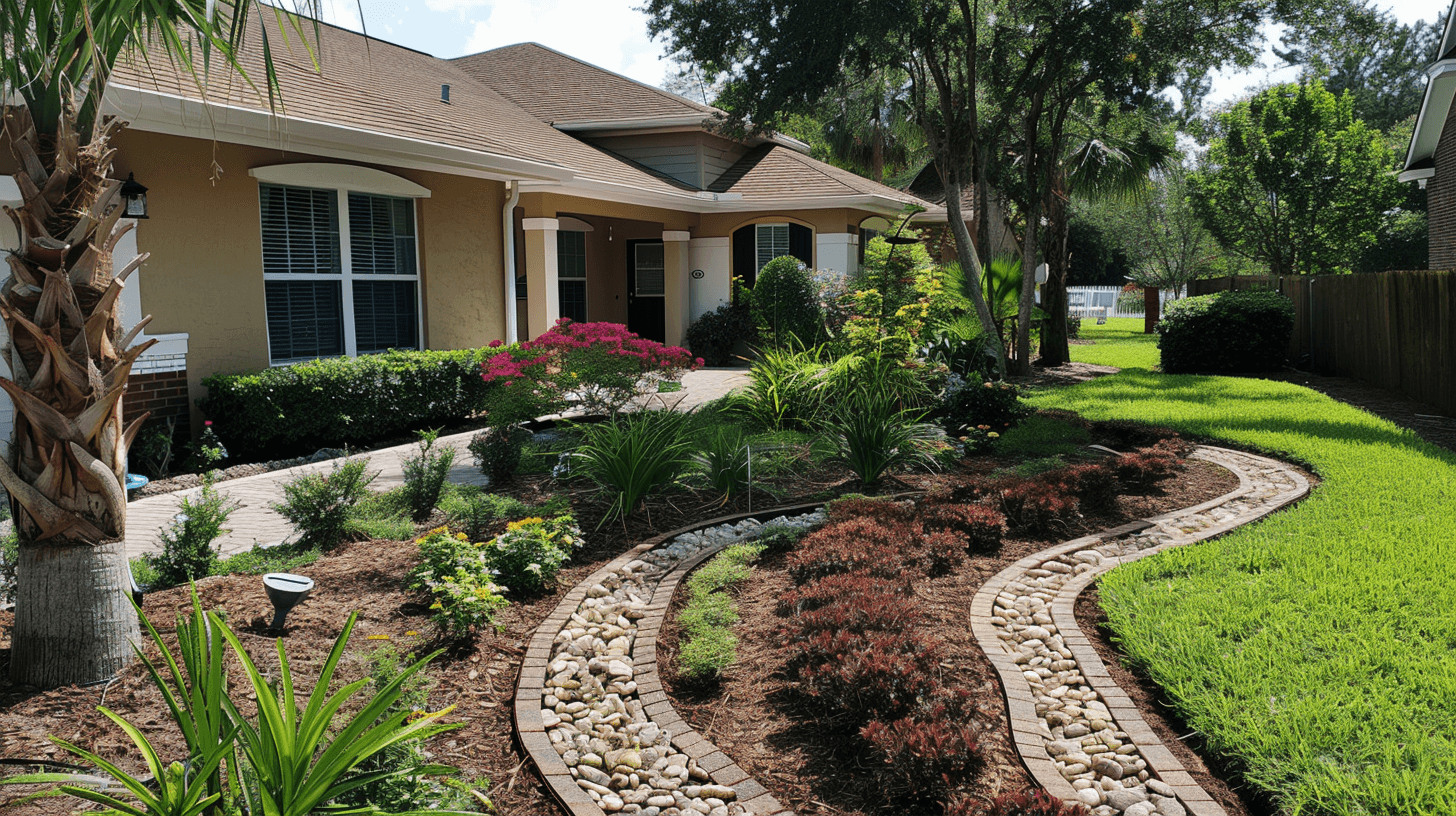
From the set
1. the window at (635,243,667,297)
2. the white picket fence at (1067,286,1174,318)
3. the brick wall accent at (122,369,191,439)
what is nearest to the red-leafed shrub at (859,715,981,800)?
the brick wall accent at (122,369,191,439)

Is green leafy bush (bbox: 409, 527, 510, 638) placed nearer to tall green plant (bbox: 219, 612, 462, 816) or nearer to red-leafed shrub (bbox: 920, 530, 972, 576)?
tall green plant (bbox: 219, 612, 462, 816)

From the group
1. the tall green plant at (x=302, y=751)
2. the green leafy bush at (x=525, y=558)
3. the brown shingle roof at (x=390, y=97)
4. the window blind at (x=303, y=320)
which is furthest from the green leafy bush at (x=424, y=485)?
the window blind at (x=303, y=320)

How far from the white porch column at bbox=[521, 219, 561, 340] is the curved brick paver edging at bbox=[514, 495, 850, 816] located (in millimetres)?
8417

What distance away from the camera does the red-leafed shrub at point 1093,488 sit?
6.65m

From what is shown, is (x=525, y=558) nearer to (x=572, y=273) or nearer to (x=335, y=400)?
(x=335, y=400)

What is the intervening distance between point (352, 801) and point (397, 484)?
5.08 meters

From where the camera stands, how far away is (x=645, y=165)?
63.2 ft

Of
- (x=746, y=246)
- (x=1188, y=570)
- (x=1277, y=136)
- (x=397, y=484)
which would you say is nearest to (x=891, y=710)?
(x=1188, y=570)

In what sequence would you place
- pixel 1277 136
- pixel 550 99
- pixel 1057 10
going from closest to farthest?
pixel 1057 10 → pixel 550 99 → pixel 1277 136

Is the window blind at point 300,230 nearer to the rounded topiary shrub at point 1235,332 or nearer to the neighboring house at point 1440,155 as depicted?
the rounded topiary shrub at point 1235,332

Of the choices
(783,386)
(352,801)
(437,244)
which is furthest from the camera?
(437,244)

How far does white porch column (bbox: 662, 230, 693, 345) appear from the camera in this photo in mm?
18125

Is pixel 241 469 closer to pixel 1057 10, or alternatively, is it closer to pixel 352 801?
pixel 352 801

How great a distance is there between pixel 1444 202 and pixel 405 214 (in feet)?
61.8
